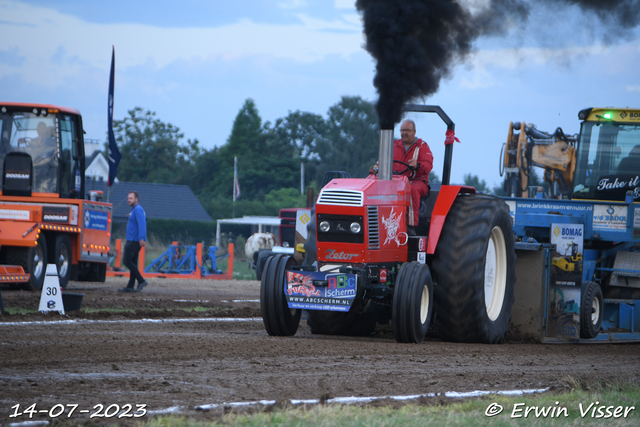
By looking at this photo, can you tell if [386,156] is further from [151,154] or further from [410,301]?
[151,154]

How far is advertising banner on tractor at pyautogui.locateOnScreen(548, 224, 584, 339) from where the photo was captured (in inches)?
367

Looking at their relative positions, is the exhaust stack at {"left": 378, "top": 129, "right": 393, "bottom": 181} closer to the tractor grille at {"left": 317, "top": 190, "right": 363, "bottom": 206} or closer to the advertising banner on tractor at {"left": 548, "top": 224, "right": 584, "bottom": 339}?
the tractor grille at {"left": 317, "top": 190, "right": 363, "bottom": 206}

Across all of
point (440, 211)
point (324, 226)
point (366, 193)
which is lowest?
point (324, 226)

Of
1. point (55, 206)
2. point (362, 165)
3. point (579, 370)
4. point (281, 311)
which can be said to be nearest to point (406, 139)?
point (281, 311)

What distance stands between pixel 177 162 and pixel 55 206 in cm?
6625

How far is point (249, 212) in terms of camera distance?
60.3 meters

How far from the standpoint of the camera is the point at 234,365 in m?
5.95

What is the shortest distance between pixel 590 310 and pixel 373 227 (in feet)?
10.8

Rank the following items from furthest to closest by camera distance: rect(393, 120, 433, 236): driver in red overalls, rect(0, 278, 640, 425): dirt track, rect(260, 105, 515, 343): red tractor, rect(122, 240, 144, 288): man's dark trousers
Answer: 1. rect(122, 240, 144, 288): man's dark trousers
2. rect(393, 120, 433, 236): driver in red overalls
3. rect(260, 105, 515, 343): red tractor
4. rect(0, 278, 640, 425): dirt track

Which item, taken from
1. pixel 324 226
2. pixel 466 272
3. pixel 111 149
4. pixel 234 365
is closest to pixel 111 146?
pixel 111 149

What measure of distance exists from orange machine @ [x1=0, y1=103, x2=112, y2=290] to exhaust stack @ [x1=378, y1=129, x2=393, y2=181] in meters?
8.09

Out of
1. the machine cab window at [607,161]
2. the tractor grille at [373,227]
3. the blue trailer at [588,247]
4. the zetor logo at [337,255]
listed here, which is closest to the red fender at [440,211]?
the tractor grille at [373,227]

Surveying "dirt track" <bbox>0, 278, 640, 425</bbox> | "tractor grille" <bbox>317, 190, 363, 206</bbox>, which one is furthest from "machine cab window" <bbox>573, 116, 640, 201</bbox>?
"tractor grille" <bbox>317, 190, 363, 206</bbox>
